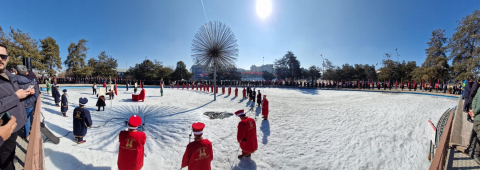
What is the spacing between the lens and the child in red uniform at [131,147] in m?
3.44

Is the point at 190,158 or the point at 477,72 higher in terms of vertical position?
the point at 477,72

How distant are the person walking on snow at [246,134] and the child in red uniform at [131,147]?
2.32m

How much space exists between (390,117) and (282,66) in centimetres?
4572

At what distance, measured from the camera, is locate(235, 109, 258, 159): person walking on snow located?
462 cm

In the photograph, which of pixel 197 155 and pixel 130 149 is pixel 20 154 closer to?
pixel 130 149

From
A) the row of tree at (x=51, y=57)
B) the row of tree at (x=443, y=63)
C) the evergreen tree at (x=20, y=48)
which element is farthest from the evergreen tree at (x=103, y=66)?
the row of tree at (x=443, y=63)

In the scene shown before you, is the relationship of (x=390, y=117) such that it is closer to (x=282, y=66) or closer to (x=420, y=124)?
(x=420, y=124)

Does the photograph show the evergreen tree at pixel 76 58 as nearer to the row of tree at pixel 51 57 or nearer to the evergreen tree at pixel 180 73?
the row of tree at pixel 51 57

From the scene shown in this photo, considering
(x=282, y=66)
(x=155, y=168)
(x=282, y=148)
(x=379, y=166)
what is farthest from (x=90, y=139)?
(x=282, y=66)

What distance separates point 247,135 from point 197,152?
1838mm

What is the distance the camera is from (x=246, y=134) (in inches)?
185

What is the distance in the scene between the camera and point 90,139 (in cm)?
586

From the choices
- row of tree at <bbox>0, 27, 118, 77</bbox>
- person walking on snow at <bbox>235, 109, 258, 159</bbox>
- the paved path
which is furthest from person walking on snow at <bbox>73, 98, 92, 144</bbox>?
row of tree at <bbox>0, 27, 118, 77</bbox>

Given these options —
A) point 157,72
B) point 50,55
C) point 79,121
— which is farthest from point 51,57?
point 79,121
